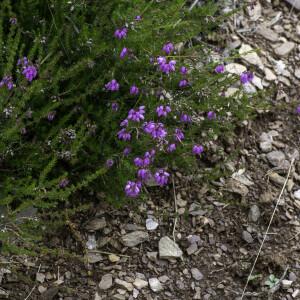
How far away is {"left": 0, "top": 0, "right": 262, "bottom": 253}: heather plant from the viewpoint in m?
3.31

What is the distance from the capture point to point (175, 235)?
3943mm

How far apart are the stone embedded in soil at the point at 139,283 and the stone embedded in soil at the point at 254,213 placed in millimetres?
974

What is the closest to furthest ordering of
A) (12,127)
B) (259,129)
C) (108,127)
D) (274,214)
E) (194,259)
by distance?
(12,127)
(108,127)
(194,259)
(274,214)
(259,129)

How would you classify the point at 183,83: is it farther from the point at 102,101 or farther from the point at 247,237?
the point at 247,237

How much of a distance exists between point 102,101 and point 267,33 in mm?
2465

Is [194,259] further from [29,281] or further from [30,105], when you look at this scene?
[30,105]

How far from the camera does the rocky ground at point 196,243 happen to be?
3547 millimetres

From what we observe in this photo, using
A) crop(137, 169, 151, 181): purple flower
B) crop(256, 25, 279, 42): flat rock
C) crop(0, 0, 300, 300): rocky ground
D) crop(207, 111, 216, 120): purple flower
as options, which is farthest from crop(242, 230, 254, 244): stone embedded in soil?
crop(256, 25, 279, 42): flat rock

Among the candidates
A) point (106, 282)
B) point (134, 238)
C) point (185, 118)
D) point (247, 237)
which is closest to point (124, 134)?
point (185, 118)

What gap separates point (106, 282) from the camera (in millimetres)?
3572

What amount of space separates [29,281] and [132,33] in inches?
64.7

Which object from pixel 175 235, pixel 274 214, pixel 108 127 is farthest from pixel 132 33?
pixel 274 214

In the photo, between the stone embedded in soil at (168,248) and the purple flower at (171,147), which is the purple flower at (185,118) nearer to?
the purple flower at (171,147)

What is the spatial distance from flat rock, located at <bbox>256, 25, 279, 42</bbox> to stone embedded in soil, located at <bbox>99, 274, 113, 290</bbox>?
305cm
